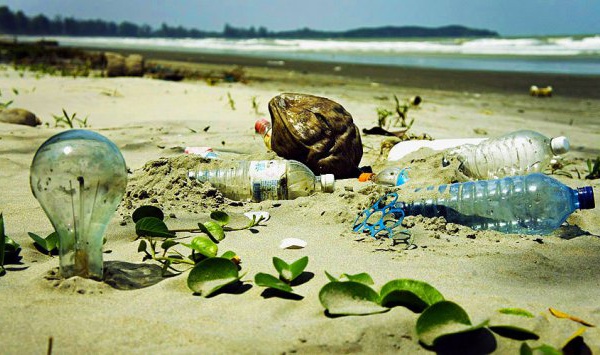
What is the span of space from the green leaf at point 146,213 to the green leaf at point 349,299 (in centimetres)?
105

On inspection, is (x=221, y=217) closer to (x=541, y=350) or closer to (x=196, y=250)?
(x=196, y=250)

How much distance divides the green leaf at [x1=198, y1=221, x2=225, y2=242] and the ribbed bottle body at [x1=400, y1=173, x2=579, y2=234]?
0.87 meters

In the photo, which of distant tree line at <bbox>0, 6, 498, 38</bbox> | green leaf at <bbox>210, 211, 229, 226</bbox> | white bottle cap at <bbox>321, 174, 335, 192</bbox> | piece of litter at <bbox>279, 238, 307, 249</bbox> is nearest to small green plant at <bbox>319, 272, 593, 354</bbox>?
piece of litter at <bbox>279, 238, 307, 249</bbox>

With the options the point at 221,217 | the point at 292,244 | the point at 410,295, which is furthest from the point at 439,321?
the point at 221,217

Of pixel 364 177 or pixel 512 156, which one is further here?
pixel 364 177

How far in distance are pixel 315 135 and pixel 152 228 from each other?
1326 millimetres

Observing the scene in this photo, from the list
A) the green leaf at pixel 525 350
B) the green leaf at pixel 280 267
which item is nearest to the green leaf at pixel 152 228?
the green leaf at pixel 280 267

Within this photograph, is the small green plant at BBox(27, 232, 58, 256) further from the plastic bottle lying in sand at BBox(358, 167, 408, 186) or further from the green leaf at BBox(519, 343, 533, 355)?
the plastic bottle lying in sand at BBox(358, 167, 408, 186)

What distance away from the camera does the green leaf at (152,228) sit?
2.24 metres

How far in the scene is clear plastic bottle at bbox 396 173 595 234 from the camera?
2.48 m

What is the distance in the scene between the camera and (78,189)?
5.60ft

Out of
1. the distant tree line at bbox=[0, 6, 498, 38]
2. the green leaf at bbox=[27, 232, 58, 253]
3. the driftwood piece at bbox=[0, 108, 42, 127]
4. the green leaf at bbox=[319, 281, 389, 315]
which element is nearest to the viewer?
the green leaf at bbox=[319, 281, 389, 315]

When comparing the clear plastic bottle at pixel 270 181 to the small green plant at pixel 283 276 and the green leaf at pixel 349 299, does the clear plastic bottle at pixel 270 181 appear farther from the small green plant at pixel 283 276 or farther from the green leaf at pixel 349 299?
the green leaf at pixel 349 299

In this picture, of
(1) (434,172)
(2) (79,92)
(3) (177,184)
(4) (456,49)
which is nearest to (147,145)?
(3) (177,184)
